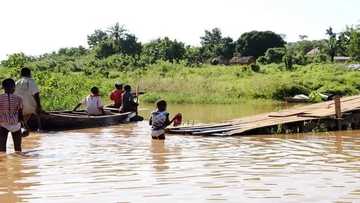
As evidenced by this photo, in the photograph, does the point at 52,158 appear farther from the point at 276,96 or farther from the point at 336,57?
the point at 336,57

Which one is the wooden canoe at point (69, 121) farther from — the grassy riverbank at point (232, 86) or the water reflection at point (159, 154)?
the grassy riverbank at point (232, 86)

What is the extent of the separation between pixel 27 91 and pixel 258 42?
55249 millimetres

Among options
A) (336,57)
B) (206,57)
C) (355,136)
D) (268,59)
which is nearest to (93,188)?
(355,136)

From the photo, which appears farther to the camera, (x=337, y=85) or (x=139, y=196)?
(x=337, y=85)

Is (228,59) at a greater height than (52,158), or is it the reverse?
(228,59)

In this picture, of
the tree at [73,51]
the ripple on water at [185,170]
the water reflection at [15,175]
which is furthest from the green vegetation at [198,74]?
the water reflection at [15,175]

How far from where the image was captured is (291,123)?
12.8m

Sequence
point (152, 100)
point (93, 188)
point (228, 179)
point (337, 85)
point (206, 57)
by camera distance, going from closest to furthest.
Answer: point (93, 188) < point (228, 179) < point (152, 100) < point (337, 85) < point (206, 57)

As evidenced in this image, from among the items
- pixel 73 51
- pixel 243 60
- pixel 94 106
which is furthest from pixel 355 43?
→ pixel 73 51

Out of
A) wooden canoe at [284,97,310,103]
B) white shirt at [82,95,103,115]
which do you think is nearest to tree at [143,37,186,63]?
wooden canoe at [284,97,310,103]

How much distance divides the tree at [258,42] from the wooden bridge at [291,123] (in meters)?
50.8

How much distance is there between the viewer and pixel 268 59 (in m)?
53.8

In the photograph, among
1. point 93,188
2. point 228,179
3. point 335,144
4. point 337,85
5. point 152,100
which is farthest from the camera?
point 337,85

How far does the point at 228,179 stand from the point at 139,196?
54.1 inches
